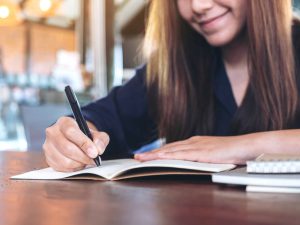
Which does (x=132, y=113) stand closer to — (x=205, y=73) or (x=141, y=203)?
(x=205, y=73)

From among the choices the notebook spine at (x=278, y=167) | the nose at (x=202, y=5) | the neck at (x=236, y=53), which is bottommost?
the notebook spine at (x=278, y=167)

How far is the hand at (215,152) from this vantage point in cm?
80

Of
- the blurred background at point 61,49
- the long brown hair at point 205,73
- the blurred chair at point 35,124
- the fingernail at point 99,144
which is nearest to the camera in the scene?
the fingernail at point 99,144

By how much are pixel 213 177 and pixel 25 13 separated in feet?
13.0

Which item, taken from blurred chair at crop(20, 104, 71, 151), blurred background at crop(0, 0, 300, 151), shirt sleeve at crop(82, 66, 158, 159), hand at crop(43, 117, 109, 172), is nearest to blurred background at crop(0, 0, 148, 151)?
blurred background at crop(0, 0, 300, 151)

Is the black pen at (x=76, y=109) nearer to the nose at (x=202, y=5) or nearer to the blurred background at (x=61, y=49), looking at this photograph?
the nose at (x=202, y=5)

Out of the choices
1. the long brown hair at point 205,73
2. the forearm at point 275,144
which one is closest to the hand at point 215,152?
the forearm at point 275,144

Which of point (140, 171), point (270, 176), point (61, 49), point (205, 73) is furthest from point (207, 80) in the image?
point (61, 49)

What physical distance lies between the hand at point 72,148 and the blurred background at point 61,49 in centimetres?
334

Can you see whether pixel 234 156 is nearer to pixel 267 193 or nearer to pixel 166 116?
pixel 267 193

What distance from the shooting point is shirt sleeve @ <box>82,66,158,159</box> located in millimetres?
1266

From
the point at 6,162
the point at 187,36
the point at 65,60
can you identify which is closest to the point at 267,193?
the point at 6,162

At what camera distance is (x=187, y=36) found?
1318mm

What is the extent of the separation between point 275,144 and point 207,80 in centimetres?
48
